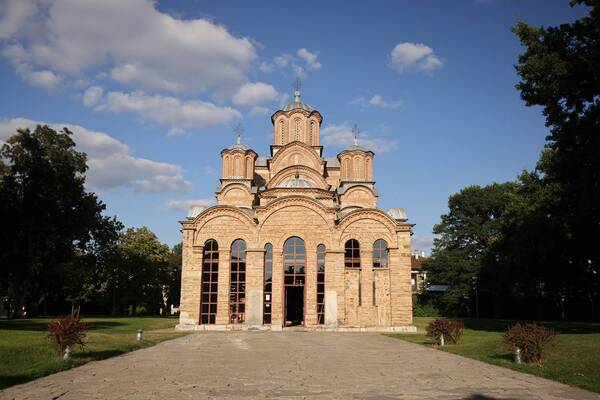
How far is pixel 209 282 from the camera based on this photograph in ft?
90.8

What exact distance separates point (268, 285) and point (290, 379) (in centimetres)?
1863

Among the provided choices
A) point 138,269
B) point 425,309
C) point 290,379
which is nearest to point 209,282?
point 290,379

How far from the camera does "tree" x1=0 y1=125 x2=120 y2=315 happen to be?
29.6 meters

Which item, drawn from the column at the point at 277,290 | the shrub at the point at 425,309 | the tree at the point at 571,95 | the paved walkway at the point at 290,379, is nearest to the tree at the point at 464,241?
the shrub at the point at 425,309

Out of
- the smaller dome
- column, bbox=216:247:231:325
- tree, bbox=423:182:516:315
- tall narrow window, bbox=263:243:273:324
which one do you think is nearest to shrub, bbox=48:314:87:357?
column, bbox=216:247:231:325

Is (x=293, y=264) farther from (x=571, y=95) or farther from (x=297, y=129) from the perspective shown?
(x=571, y=95)

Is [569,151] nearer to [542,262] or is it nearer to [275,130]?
[542,262]

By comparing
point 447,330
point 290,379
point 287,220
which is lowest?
point 290,379

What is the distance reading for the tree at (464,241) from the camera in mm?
47312

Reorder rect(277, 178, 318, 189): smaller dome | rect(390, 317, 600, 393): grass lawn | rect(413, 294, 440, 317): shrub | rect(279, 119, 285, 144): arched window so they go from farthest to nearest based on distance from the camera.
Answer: rect(413, 294, 440, 317): shrub < rect(279, 119, 285, 144): arched window < rect(277, 178, 318, 189): smaller dome < rect(390, 317, 600, 393): grass lawn

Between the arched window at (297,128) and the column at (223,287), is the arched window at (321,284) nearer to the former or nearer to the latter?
the column at (223,287)

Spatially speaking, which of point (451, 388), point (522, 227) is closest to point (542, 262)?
point (522, 227)

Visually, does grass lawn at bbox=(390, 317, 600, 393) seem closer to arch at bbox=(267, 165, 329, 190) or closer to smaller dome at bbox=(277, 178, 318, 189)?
smaller dome at bbox=(277, 178, 318, 189)

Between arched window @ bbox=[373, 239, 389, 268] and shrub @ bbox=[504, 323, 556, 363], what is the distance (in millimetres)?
15862
